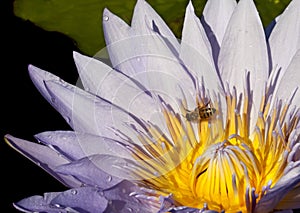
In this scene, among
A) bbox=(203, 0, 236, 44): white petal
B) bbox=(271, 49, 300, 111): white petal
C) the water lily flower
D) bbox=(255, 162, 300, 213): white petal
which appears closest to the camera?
bbox=(255, 162, 300, 213): white petal

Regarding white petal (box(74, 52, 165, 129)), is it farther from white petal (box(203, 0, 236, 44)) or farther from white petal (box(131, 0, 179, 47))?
white petal (box(203, 0, 236, 44))

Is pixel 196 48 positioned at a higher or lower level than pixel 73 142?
higher

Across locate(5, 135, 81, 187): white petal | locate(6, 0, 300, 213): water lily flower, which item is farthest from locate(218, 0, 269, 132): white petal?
locate(5, 135, 81, 187): white petal

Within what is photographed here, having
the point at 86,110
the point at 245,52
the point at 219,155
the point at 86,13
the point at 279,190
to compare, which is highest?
the point at 86,13

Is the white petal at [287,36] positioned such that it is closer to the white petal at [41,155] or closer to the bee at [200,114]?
the bee at [200,114]

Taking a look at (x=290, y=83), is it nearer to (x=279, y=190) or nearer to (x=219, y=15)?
(x=219, y=15)

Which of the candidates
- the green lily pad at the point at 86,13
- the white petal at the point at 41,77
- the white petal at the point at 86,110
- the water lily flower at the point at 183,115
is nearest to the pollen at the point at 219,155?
the water lily flower at the point at 183,115

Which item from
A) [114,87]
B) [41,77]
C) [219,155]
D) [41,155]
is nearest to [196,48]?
[114,87]
